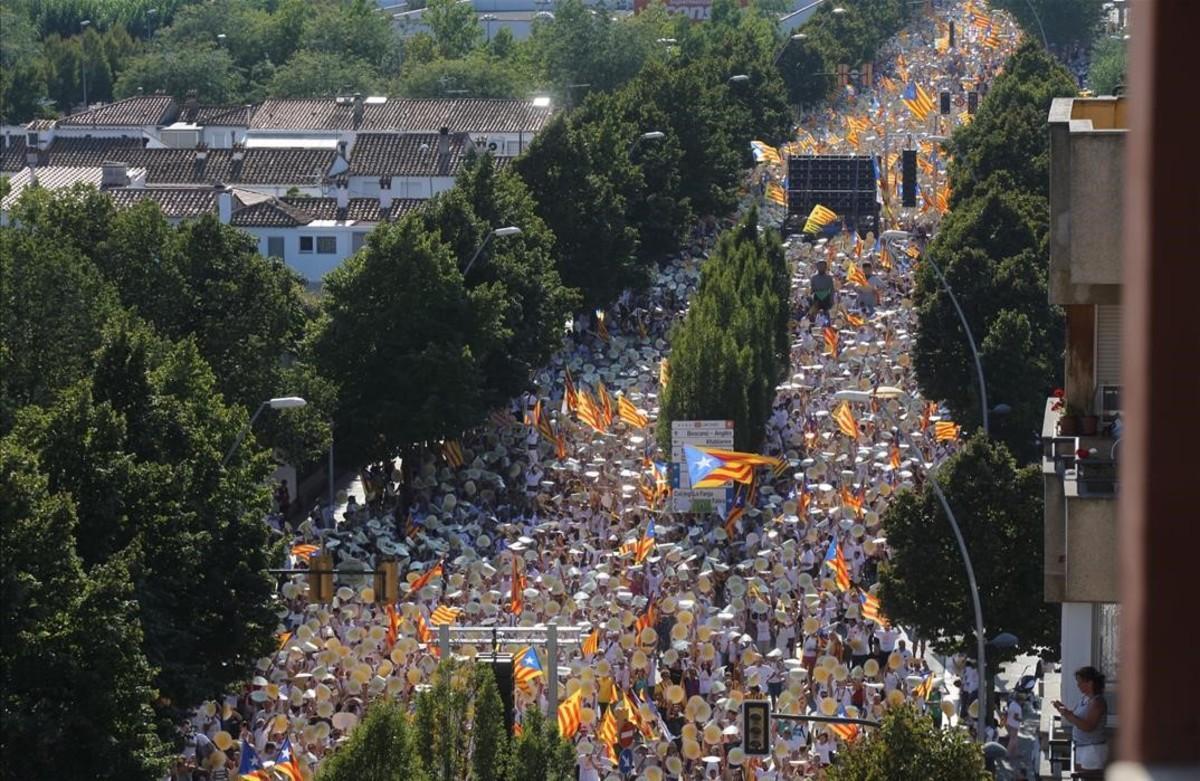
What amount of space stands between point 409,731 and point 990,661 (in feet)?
51.8

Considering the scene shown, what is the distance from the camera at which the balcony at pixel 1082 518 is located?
→ 1462cm

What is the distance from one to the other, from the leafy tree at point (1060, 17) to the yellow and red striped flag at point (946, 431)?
129436 millimetres

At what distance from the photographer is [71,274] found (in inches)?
2101

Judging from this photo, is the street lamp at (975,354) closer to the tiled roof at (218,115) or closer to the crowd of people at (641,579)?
the crowd of people at (641,579)

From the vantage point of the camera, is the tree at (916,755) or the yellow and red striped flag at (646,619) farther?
the yellow and red striped flag at (646,619)

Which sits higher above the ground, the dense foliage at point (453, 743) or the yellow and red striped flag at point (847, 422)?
the yellow and red striped flag at point (847, 422)

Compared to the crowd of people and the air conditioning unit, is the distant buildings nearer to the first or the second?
the crowd of people

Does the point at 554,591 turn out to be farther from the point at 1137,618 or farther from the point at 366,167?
the point at 366,167

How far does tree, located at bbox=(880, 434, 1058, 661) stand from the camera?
4359 centimetres

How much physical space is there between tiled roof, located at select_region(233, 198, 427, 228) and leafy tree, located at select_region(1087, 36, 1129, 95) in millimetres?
43889

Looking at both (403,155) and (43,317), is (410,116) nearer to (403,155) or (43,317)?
(403,155)

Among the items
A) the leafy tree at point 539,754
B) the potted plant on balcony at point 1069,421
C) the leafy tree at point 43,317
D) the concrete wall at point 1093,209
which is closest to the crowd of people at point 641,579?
the leafy tree at point 539,754

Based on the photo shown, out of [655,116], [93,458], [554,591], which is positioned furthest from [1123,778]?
[655,116]

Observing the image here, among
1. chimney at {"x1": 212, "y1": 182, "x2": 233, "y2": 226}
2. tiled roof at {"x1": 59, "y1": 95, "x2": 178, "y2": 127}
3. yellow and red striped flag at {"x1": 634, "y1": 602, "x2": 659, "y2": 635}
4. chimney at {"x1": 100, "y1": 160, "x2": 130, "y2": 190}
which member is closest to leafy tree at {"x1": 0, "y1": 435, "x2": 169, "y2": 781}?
yellow and red striped flag at {"x1": 634, "y1": 602, "x2": 659, "y2": 635}
